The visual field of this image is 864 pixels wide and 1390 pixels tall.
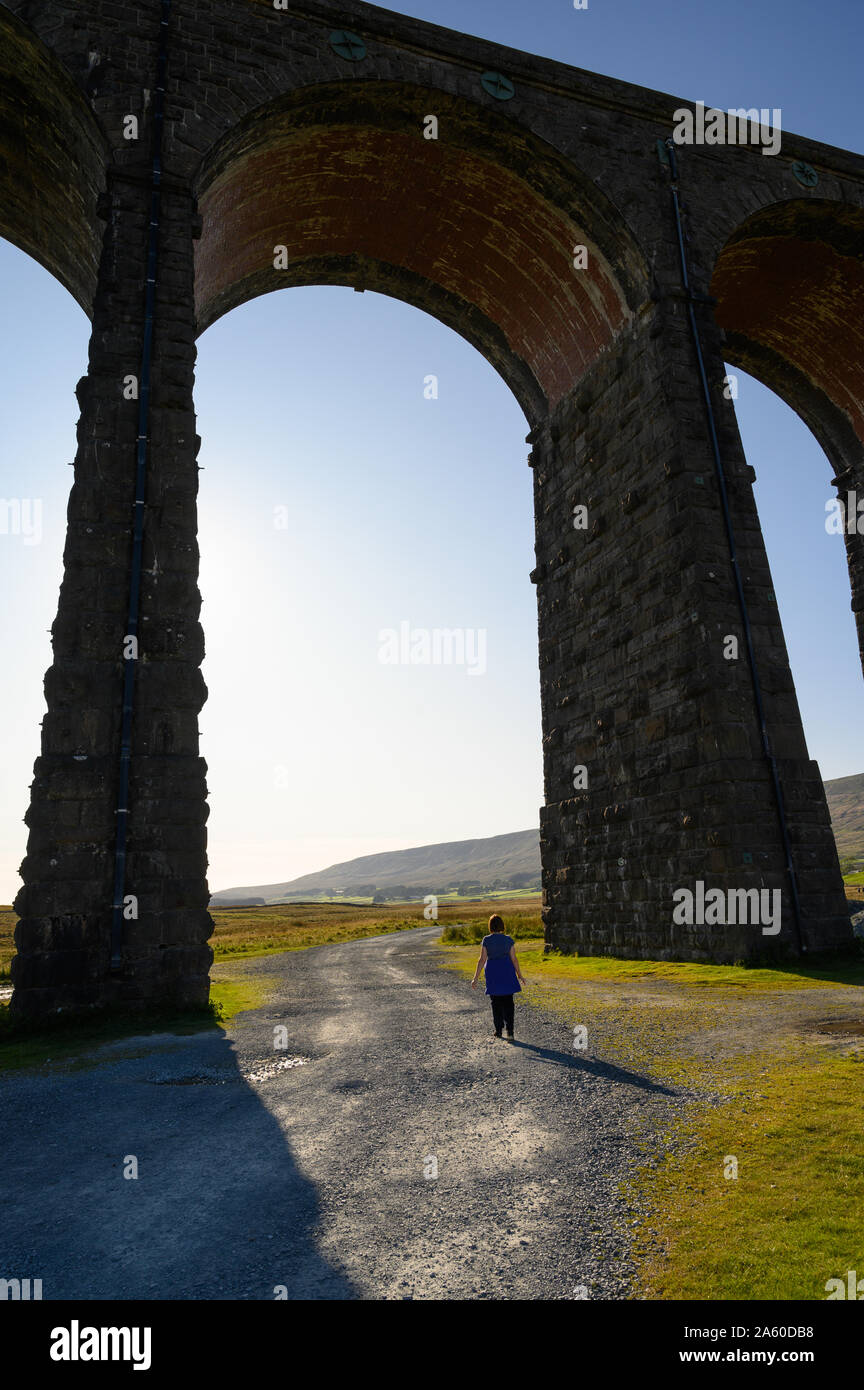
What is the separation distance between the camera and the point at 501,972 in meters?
7.52

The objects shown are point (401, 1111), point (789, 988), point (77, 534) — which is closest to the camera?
point (401, 1111)

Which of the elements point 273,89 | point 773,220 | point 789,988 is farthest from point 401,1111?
point 773,220

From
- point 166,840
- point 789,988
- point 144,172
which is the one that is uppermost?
point 144,172

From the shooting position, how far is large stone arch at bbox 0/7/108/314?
1128cm

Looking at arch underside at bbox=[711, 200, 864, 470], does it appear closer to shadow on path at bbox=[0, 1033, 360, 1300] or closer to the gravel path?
the gravel path

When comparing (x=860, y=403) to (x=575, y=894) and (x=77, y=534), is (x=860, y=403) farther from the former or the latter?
(x=77, y=534)

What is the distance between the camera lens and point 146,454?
33.3ft

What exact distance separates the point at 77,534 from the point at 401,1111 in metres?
7.75

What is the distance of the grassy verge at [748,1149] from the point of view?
9.39 feet

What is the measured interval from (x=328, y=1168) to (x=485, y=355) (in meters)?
17.5

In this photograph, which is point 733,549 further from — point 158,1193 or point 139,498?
point 158,1193

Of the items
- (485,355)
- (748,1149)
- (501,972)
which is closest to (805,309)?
(485,355)

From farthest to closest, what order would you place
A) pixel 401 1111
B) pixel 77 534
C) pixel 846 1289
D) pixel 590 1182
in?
pixel 77 534
pixel 401 1111
pixel 590 1182
pixel 846 1289

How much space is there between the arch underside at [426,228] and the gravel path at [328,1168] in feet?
40.5
